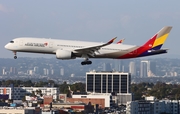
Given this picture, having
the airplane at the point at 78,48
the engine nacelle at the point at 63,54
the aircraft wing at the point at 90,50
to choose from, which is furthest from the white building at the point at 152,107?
the engine nacelle at the point at 63,54

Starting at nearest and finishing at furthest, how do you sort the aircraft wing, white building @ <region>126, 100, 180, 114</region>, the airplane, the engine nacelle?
the engine nacelle, the airplane, the aircraft wing, white building @ <region>126, 100, 180, 114</region>

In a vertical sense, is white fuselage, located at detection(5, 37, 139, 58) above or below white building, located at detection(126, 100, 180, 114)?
above

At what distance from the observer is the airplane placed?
298 ft

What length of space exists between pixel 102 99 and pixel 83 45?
318 ft

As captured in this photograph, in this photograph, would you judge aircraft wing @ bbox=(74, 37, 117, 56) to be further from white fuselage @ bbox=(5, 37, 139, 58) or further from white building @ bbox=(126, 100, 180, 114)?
white building @ bbox=(126, 100, 180, 114)

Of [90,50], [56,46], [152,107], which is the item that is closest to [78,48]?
[90,50]

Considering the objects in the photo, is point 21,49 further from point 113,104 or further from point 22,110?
point 113,104

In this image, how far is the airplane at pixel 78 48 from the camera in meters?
90.8

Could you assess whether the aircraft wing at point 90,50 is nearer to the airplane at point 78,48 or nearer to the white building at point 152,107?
the airplane at point 78,48

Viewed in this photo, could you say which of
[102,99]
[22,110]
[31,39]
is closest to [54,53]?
[31,39]

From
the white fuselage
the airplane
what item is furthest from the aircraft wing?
the white fuselage

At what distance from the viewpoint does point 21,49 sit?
300ft

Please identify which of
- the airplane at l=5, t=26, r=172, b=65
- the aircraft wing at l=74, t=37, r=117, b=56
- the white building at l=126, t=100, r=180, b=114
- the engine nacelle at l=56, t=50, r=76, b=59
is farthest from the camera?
the white building at l=126, t=100, r=180, b=114

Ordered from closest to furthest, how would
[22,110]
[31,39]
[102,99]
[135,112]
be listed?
[31,39]
[22,110]
[135,112]
[102,99]
